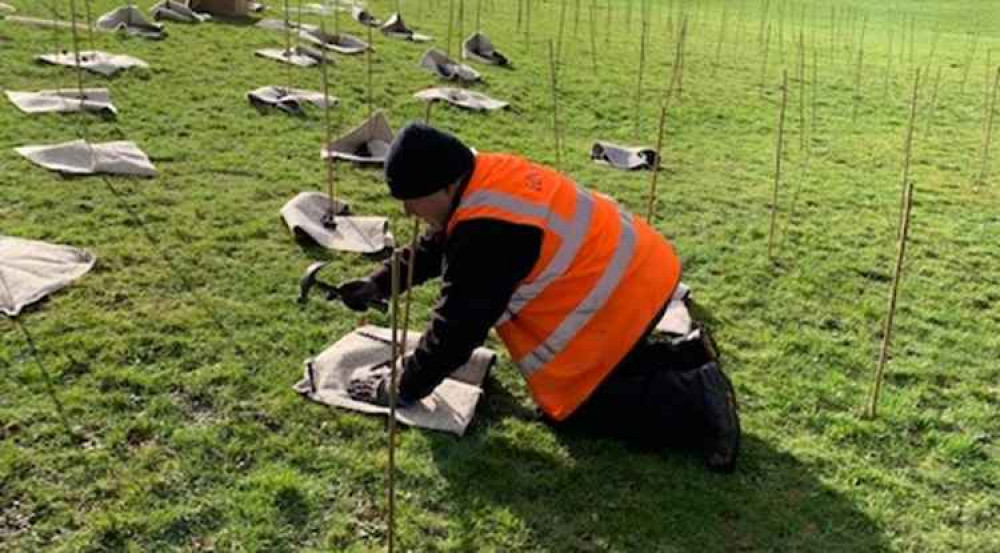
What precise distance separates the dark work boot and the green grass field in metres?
0.06

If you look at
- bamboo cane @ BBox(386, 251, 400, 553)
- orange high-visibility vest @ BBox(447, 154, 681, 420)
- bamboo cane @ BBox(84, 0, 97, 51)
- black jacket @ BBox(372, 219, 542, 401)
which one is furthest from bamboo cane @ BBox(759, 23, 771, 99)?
bamboo cane @ BBox(386, 251, 400, 553)

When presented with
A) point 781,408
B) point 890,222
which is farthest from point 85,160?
point 890,222

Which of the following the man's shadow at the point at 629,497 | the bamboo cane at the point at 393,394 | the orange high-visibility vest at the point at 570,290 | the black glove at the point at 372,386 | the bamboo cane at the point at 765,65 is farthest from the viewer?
the bamboo cane at the point at 765,65

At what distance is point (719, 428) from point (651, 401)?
→ 0.26 meters

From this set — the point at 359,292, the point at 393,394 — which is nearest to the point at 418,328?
the point at 359,292

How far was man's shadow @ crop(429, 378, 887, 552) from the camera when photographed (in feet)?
9.55

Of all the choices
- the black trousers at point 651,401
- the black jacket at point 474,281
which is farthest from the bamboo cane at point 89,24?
the black trousers at point 651,401

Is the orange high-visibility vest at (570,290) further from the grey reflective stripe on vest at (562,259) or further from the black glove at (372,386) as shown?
the black glove at (372,386)

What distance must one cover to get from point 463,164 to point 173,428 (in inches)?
54.5

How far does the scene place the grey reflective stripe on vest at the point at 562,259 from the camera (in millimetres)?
3111

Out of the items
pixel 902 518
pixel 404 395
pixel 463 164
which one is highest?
pixel 463 164

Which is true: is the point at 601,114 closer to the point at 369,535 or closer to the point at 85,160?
the point at 85,160

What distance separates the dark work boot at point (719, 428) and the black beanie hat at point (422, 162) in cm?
117

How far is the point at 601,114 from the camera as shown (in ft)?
28.5
